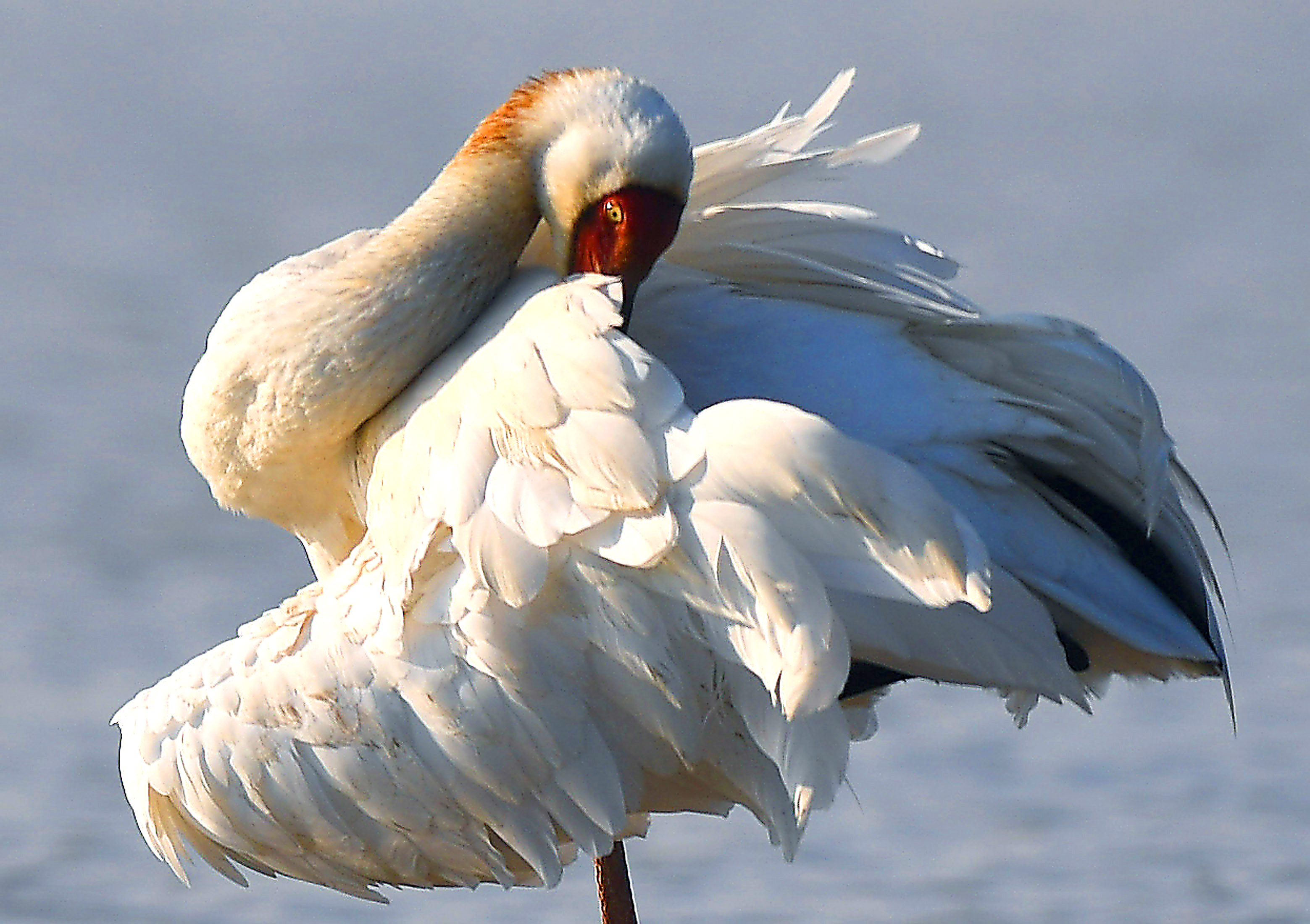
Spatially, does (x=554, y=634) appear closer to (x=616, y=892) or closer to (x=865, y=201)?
(x=616, y=892)

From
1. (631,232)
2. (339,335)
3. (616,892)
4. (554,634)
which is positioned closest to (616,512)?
(554,634)

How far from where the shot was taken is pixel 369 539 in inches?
197

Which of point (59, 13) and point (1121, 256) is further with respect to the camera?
point (59, 13)

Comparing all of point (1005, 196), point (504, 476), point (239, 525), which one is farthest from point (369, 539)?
point (1005, 196)

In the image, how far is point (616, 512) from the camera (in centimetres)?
457

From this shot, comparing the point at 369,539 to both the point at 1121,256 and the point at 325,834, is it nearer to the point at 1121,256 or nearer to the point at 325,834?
the point at 325,834

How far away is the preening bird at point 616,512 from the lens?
452 centimetres

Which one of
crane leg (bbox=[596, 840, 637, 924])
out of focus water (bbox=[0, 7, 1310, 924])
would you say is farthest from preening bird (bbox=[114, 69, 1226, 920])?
out of focus water (bbox=[0, 7, 1310, 924])

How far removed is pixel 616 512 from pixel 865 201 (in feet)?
29.4

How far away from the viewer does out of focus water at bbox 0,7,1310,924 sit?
7.62 m

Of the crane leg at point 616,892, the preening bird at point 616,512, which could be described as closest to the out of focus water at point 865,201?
the crane leg at point 616,892

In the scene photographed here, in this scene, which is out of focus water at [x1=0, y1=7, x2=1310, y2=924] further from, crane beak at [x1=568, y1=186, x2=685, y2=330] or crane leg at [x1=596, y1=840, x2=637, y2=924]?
crane beak at [x1=568, y1=186, x2=685, y2=330]

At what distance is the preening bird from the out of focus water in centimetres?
241

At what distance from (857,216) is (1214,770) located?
A: 324 cm
